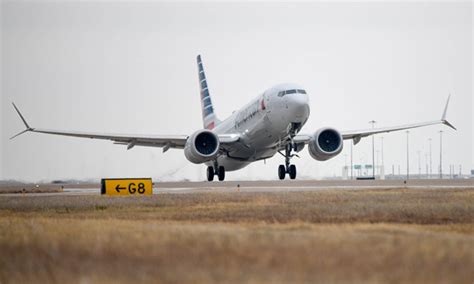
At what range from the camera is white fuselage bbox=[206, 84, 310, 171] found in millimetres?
45969

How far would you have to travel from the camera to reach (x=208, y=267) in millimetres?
9430

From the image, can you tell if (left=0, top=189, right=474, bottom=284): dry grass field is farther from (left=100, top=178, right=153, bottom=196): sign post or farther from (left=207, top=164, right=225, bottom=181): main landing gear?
(left=207, top=164, right=225, bottom=181): main landing gear

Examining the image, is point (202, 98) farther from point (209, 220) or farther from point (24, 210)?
point (209, 220)

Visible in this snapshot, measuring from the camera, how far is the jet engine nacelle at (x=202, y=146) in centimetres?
4981

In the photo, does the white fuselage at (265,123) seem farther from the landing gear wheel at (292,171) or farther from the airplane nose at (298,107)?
the landing gear wheel at (292,171)

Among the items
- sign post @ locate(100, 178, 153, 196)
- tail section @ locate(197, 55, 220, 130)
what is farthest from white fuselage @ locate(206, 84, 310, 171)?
tail section @ locate(197, 55, 220, 130)

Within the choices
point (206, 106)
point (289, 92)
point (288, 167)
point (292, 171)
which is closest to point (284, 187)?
point (288, 167)

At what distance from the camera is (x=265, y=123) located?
4803cm

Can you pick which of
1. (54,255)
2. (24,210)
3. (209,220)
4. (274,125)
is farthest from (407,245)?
(274,125)

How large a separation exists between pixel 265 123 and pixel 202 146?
203 inches

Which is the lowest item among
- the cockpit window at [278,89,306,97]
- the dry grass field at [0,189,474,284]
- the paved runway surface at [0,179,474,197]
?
the dry grass field at [0,189,474,284]

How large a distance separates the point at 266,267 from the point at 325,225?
21.4 ft

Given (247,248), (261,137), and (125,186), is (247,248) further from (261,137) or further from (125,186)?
(261,137)

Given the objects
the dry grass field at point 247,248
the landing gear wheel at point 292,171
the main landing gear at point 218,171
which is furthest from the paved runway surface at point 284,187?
the dry grass field at point 247,248
